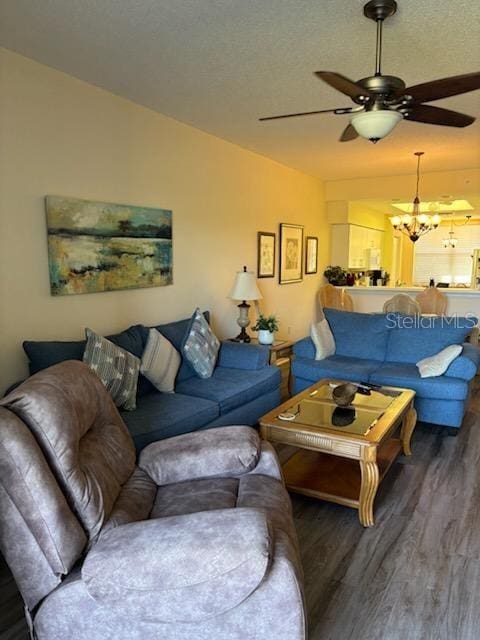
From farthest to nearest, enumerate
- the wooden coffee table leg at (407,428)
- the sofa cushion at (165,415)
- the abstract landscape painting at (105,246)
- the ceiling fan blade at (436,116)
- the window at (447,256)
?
1. the window at (447,256)
2. the wooden coffee table leg at (407,428)
3. the abstract landscape painting at (105,246)
4. the sofa cushion at (165,415)
5. the ceiling fan blade at (436,116)

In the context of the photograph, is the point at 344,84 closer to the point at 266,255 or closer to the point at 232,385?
the point at 232,385

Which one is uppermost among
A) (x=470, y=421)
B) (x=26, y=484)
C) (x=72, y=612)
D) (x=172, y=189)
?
(x=172, y=189)

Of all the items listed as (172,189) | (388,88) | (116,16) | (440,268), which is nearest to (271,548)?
(388,88)

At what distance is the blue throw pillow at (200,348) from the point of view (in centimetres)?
359

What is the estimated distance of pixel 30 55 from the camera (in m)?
2.71

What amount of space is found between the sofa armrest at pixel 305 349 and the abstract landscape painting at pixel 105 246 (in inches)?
55.0

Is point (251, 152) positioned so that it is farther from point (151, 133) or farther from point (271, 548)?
point (271, 548)

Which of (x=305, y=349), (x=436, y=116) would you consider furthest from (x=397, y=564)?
(x=305, y=349)

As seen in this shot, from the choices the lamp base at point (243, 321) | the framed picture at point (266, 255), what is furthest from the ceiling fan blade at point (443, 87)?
the framed picture at point (266, 255)

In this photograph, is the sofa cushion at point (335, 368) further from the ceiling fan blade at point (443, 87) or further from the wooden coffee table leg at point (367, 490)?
the ceiling fan blade at point (443, 87)

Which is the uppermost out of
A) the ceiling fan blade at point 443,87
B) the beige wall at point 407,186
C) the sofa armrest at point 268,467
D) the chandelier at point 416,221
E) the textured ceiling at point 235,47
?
the textured ceiling at point 235,47

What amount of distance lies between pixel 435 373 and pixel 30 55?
3640 millimetres

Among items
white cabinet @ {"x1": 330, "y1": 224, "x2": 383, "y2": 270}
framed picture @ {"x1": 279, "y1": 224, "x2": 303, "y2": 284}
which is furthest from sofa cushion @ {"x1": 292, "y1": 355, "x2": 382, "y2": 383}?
white cabinet @ {"x1": 330, "y1": 224, "x2": 383, "y2": 270}

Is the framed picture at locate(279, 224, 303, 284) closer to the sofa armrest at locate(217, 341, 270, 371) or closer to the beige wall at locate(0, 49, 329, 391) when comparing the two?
the beige wall at locate(0, 49, 329, 391)
